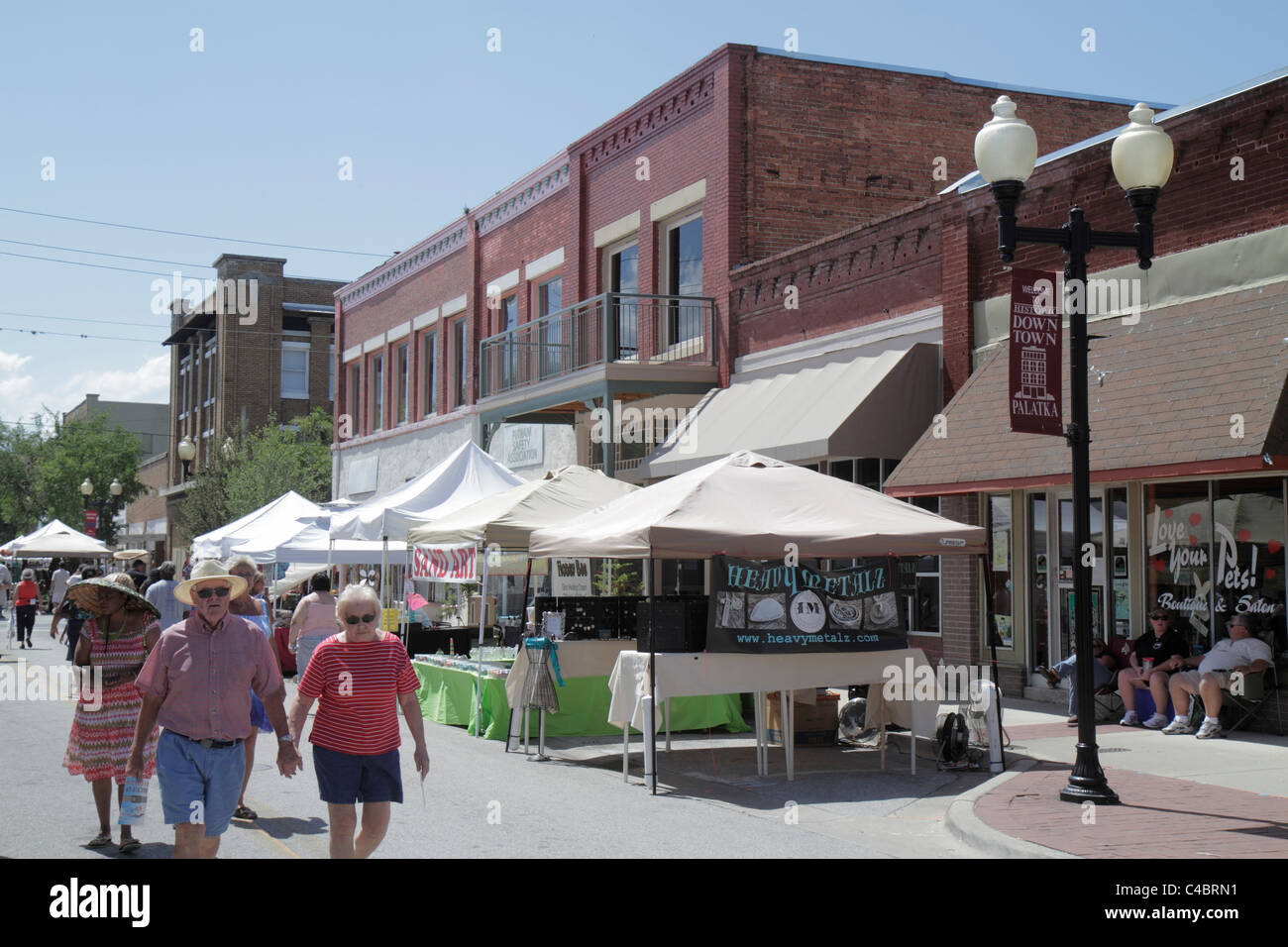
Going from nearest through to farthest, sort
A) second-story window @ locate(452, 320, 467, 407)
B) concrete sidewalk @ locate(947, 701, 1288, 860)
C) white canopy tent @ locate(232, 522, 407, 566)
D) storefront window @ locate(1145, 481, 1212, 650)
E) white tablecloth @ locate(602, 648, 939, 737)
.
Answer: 1. concrete sidewalk @ locate(947, 701, 1288, 860)
2. white tablecloth @ locate(602, 648, 939, 737)
3. storefront window @ locate(1145, 481, 1212, 650)
4. white canopy tent @ locate(232, 522, 407, 566)
5. second-story window @ locate(452, 320, 467, 407)

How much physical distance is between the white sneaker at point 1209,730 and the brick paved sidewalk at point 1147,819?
2.22 m

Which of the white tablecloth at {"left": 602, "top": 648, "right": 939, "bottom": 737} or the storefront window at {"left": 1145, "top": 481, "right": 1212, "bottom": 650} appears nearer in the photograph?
the white tablecloth at {"left": 602, "top": 648, "right": 939, "bottom": 737}

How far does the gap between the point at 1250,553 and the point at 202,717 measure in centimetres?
1005

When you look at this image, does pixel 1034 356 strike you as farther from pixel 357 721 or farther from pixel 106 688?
pixel 106 688

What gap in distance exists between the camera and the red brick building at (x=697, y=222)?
20.5 meters

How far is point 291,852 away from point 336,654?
1.89 meters

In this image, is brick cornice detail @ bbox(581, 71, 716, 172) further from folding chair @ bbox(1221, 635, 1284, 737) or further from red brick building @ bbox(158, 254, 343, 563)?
red brick building @ bbox(158, 254, 343, 563)

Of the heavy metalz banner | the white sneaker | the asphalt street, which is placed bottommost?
the asphalt street

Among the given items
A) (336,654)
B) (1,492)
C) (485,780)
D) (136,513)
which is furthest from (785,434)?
(136,513)

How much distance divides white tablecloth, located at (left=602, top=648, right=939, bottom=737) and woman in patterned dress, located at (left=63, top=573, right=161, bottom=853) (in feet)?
13.4

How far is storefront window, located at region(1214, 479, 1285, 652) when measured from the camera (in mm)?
12266

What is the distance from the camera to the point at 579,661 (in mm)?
12680

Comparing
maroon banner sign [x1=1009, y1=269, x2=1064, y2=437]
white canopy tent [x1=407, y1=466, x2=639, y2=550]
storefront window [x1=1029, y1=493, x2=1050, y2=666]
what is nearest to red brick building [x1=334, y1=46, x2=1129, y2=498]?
storefront window [x1=1029, y1=493, x2=1050, y2=666]

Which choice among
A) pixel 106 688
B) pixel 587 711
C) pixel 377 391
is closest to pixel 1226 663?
pixel 587 711
